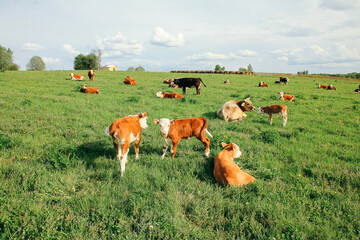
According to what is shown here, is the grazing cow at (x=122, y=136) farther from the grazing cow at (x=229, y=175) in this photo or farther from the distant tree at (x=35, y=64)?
the distant tree at (x=35, y=64)

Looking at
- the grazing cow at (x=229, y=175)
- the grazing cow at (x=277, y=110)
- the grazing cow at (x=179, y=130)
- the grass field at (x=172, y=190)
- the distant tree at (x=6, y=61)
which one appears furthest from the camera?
the distant tree at (x=6, y=61)

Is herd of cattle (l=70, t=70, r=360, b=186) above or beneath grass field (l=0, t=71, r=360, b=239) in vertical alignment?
above

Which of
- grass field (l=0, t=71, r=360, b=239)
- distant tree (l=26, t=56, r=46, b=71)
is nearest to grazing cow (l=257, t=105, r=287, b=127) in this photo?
grass field (l=0, t=71, r=360, b=239)

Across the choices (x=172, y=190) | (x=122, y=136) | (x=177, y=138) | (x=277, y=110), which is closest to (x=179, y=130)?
(x=177, y=138)

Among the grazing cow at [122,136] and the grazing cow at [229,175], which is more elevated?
the grazing cow at [122,136]

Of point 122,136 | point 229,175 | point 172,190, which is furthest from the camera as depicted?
point 122,136

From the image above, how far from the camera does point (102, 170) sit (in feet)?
14.7

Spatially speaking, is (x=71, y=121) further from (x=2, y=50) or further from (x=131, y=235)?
(x=2, y=50)

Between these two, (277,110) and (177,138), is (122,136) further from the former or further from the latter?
(277,110)

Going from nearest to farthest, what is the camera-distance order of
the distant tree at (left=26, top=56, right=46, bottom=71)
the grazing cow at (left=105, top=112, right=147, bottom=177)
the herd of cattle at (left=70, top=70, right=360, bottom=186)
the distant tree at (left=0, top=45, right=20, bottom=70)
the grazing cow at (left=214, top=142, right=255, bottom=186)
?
1. the grazing cow at (left=214, top=142, right=255, bottom=186)
2. the herd of cattle at (left=70, top=70, right=360, bottom=186)
3. the grazing cow at (left=105, top=112, right=147, bottom=177)
4. the distant tree at (left=0, top=45, right=20, bottom=70)
5. the distant tree at (left=26, top=56, right=46, bottom=71)

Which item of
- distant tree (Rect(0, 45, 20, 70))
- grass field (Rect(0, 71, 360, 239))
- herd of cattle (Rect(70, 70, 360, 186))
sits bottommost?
grass field (Rect(0, 71, 360, 239))

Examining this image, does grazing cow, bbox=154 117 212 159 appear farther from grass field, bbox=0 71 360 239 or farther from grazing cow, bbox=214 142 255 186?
grazing cow, bbox=214 142 255 186

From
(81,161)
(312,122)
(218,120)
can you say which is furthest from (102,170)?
(312,122)

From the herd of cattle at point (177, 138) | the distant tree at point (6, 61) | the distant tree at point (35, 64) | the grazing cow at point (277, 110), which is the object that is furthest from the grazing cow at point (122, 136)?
the distant tree at point (35, 64)
